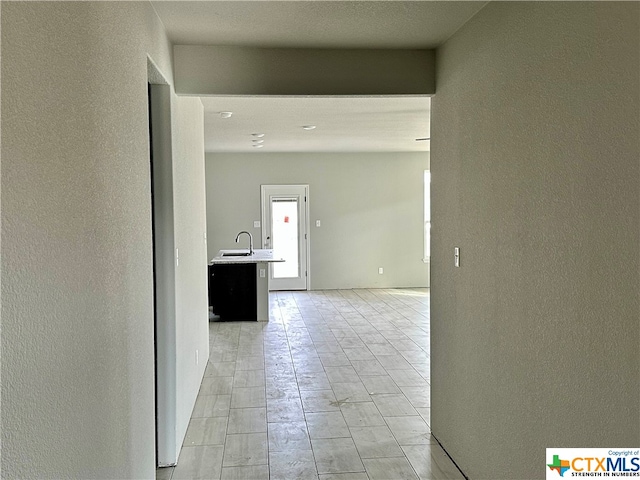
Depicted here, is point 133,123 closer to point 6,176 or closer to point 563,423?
point 6,176

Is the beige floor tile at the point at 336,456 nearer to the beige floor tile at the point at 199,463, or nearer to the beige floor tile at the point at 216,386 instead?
the beige floor tile at the point at 199,463

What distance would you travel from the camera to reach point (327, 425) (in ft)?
13.0

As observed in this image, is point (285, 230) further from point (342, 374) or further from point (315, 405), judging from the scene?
point (315, 405)

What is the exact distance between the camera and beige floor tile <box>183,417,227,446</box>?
3.73 meters

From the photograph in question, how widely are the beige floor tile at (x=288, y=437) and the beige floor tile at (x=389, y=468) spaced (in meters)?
0.44

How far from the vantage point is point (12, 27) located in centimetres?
119

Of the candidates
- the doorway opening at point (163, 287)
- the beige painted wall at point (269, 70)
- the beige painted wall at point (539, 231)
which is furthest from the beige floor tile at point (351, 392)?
the beige painted wall at point (269, 70)

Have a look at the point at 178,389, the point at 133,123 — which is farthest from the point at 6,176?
the point at 178,389

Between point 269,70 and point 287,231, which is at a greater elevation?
point 269,70

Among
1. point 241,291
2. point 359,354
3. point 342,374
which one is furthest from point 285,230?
point 342,374

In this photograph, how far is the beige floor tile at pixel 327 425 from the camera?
150 inches

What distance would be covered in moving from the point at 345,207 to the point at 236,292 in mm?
3425

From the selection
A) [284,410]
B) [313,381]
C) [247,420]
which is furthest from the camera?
[313,381]

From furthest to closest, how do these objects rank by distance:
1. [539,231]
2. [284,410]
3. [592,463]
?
1. [284,410]
2. [539,231]
3. [592,463]
